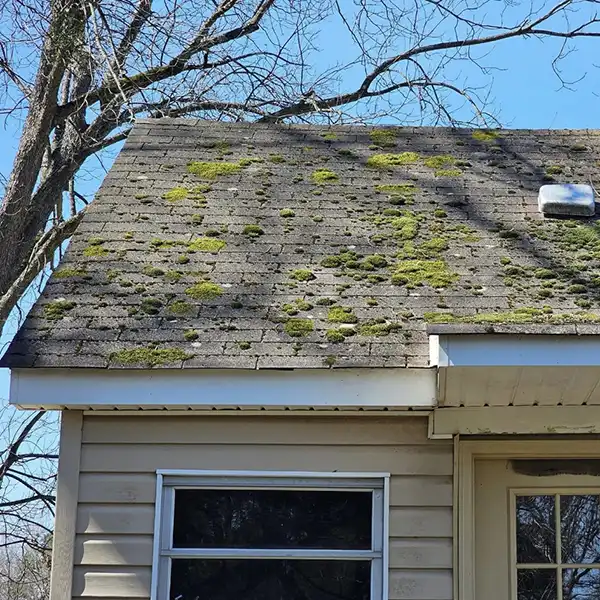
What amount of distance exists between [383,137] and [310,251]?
6.76 feet

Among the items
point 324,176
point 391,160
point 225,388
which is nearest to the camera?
point 225,388

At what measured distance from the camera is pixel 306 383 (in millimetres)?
4137

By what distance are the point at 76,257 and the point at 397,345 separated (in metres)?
1.94

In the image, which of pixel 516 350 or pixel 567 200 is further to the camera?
pixel 567 200

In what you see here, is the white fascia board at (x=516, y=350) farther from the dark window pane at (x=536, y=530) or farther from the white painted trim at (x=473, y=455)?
the dark window pane at (x=536, y=530)

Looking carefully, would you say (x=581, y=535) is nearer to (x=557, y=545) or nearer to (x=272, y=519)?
(x=557, y=545)

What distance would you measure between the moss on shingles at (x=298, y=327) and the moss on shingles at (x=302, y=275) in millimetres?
449

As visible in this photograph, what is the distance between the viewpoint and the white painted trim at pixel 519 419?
4.30 m

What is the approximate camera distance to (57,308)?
180 inches

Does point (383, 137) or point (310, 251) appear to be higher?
point (383, 137)

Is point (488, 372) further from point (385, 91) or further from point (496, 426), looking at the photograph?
point (385, 91)

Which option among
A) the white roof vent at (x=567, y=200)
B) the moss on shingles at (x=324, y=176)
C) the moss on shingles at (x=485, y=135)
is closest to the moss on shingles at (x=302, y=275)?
the moss on shingles at (x=324, y=176)

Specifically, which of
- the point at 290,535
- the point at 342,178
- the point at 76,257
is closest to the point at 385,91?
the point at 342,178

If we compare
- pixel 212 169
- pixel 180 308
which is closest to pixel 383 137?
pixel 212 169
